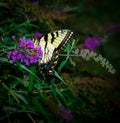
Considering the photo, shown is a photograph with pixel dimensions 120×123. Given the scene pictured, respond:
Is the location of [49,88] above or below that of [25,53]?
below

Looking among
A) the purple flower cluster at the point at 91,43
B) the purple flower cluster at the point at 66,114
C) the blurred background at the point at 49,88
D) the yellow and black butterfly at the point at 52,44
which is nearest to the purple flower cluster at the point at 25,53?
the blurred background at the point at 49,88

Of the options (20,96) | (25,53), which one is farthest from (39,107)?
(25,53)

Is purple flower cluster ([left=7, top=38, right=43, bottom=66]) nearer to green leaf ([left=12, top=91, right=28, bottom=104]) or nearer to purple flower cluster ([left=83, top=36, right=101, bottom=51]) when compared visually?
green leaf ([left=12, top=91, right=28, bottom=104])

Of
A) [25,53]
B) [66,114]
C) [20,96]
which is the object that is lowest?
[66,114]

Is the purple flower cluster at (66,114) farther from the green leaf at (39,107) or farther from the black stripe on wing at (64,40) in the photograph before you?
the black stripe on wing at (64,40)

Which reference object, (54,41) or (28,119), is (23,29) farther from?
(28,119)

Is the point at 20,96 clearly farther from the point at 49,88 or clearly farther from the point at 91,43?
the point at 91,43

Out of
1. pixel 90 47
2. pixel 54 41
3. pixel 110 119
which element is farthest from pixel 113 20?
pixel 54 41

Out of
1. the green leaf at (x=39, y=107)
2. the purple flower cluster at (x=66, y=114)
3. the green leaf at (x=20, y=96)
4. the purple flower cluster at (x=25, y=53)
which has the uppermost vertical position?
the purple flower cluster at (x=25, y=53)
